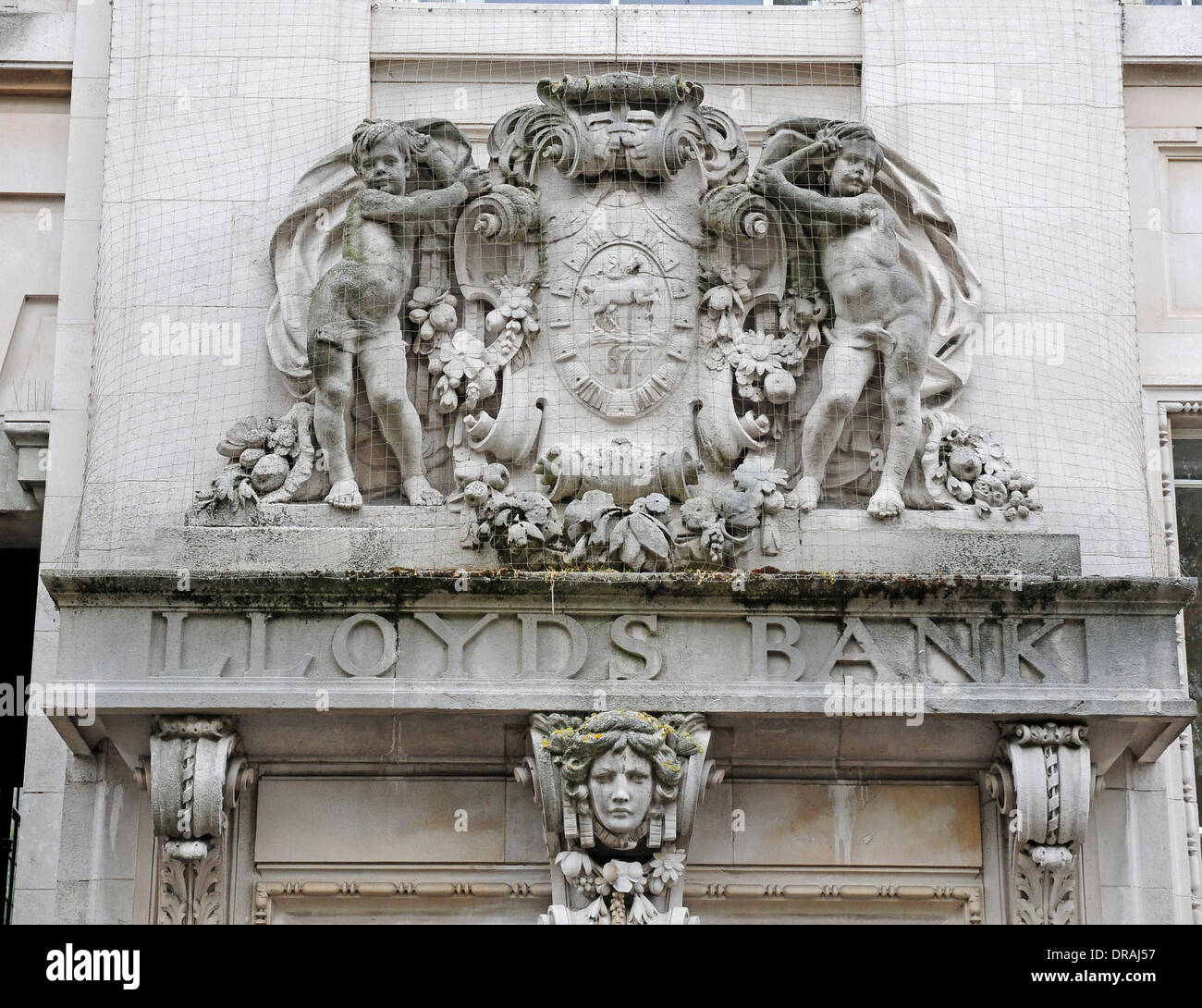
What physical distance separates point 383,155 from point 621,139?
1.34 metres

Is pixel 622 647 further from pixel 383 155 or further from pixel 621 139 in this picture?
pixel 383 155

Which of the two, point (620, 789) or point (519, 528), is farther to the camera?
point (519, 528)

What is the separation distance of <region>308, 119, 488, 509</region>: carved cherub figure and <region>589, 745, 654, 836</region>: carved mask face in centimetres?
190

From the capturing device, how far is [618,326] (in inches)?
512

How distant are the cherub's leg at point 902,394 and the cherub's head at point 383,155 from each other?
2.87 metres

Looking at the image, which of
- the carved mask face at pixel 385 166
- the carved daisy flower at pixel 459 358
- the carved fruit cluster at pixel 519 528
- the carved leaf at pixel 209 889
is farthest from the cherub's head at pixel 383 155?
the carved leaf at pixel 209 889

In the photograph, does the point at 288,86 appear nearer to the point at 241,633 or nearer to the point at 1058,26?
the point at 241,633

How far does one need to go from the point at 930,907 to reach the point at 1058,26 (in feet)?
17.2

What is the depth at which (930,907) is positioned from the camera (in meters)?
12.6

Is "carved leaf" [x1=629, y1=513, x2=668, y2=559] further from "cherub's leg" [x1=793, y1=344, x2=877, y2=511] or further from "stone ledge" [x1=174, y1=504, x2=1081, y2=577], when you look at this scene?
"cherub's leg" [x1=793, y1=344, x2=877, y2=511]

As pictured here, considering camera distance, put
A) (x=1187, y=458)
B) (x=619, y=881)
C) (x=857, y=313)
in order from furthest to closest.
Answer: (x=1187, y=458) → (x=857, y=313) → (x=619, y=881)

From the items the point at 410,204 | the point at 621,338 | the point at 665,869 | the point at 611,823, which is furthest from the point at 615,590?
the point at 410,204

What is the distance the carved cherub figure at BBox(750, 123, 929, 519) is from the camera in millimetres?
12859
